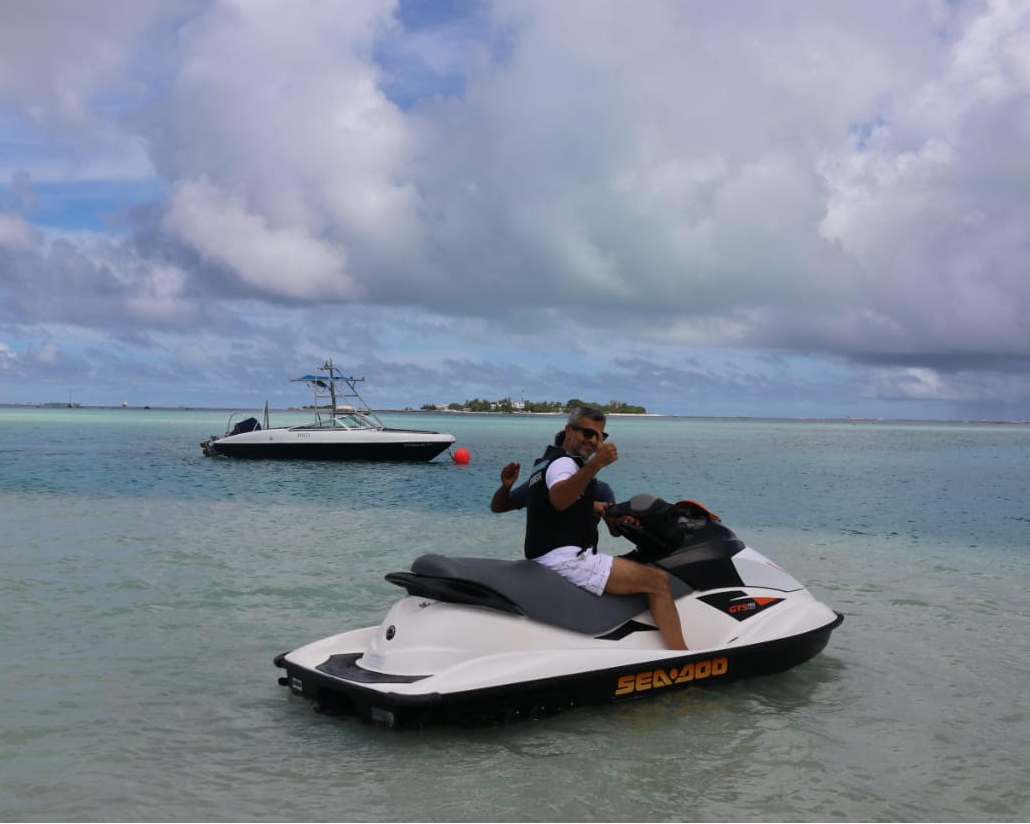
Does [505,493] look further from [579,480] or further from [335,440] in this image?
[335,440]

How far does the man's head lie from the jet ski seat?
77cm

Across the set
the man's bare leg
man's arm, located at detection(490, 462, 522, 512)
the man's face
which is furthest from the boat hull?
the man's face

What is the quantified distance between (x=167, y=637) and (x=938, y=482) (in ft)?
106

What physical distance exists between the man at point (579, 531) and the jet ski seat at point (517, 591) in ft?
0.34

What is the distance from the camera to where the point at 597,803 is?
15.3 ft

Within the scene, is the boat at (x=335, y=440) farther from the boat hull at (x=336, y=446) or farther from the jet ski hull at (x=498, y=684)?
the jet ski hull at (x=498, y=684)

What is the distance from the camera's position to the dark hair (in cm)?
555

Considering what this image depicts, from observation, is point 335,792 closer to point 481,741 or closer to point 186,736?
point 481,741

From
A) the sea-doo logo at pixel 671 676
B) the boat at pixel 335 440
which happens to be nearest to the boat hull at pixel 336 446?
the boat at pixel 335 440

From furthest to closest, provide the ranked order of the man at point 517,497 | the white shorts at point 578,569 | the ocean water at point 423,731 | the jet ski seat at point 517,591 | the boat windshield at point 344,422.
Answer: the boat windshield at point 344,422 < the man at point 517,497 < the white shorts at point 578,569 < the jet ski seat at point 517,591 < the ocean water at point 423,731

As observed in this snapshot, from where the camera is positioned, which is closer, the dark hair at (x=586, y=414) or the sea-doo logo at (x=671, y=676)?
the dark hair at (x=586, y=414)

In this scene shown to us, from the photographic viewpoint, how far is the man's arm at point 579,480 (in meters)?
5.30

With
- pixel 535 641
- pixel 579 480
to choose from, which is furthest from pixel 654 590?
pixel 579 480

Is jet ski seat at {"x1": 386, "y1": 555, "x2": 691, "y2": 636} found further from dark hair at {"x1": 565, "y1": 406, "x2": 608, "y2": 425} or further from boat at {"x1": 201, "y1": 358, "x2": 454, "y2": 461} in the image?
boat at {"x1": 201, "y1": 358, "x2": 454, "y2": 461}
